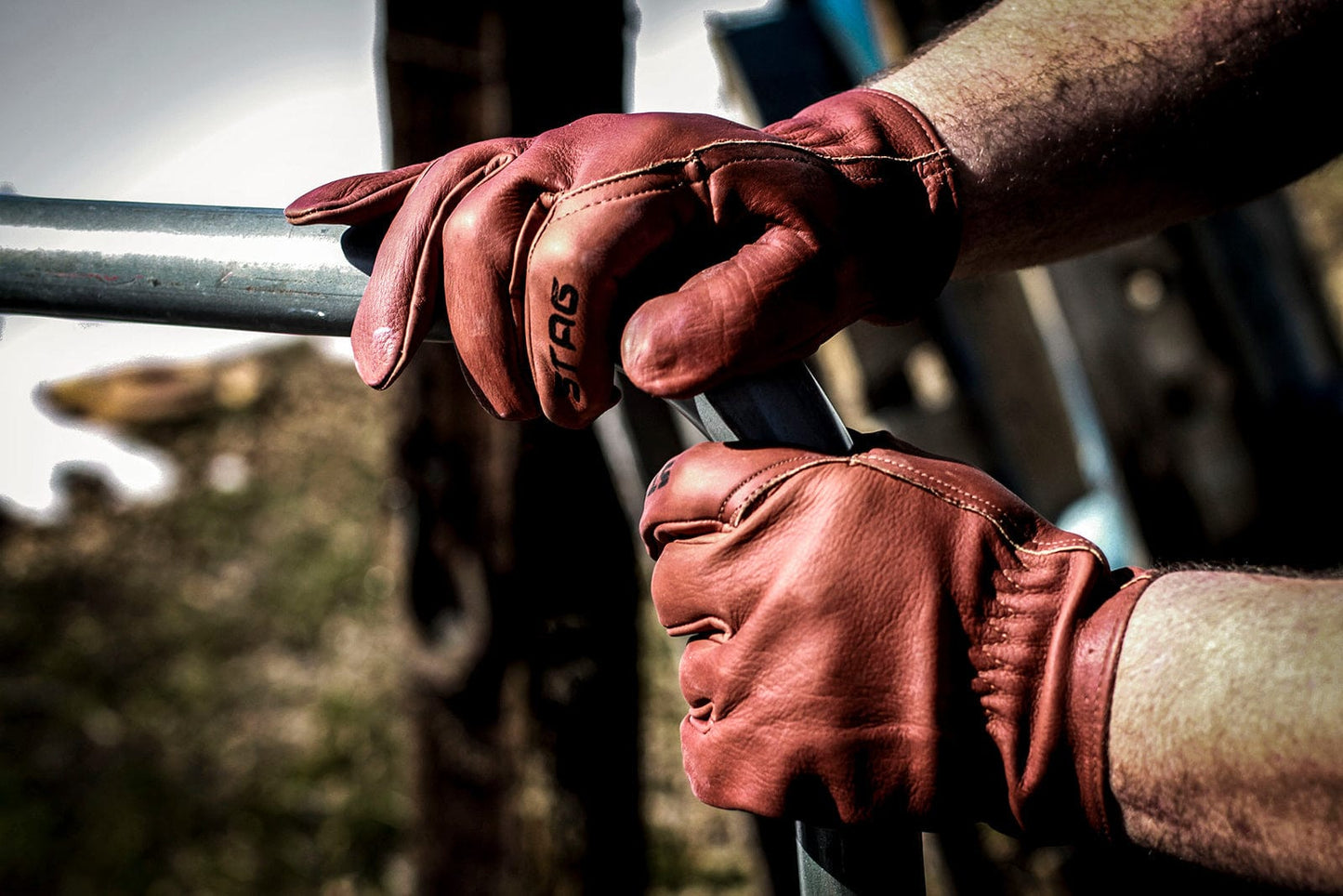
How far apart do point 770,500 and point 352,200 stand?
515 millimetres

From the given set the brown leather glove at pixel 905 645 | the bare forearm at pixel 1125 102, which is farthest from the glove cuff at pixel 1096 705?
the bare forearm at pixel 1125 102

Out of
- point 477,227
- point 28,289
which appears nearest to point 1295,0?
point 477,227

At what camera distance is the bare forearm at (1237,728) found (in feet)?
2.44

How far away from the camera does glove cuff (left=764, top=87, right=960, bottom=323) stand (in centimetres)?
102

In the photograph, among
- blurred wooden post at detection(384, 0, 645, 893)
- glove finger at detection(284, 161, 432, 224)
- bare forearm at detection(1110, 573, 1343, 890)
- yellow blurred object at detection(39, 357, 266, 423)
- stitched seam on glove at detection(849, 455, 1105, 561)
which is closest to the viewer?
bare forearm at detection(1110, 573, 1343, 890)

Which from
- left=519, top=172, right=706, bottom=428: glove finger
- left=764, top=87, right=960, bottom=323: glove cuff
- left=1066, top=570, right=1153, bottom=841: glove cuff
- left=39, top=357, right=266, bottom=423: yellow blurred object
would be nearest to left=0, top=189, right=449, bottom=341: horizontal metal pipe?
left=519, top=172, right=706, bottom=428: glove finger

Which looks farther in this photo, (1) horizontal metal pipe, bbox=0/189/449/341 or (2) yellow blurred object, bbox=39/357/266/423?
(2) yellow blurred object, bbox=39/357/266/423

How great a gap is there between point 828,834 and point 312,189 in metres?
0.81

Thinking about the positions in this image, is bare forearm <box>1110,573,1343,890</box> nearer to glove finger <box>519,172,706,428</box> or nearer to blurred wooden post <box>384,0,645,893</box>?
glove finger <box>519,172,706,428</box>

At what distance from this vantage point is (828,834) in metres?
0.93

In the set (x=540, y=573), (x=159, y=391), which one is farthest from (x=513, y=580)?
(x=159, y=391)

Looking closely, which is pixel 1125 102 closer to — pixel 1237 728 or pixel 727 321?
pixel 727 321

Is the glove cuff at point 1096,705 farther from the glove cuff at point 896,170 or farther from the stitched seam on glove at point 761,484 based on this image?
the glove cuff at point 896,170

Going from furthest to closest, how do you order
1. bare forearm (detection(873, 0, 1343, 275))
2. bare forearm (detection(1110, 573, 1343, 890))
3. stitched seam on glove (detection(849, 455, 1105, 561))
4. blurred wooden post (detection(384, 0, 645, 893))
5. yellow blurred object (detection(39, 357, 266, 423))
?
yellow blurred object (detection(39, 357, 266, 423)) < blurred wooden post (detection(384, 0, 645, 893)) < bare forearm (detection(873, 0, 1343, 275)) < stitched seam on glove (detection(849, 455, 1105, 561)) < bare forearm (detection(1110, 573, 1343, 890))
